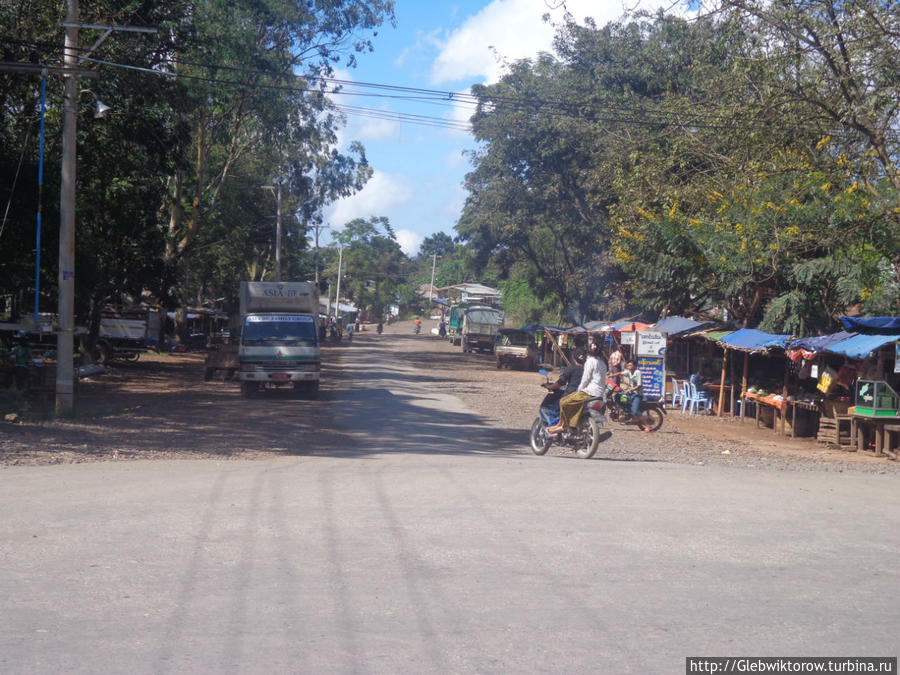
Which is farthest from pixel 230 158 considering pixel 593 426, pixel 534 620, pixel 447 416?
pixel 534 620

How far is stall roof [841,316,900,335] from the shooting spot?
14.9 metres

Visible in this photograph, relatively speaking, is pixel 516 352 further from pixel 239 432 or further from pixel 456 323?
pixel 239 432

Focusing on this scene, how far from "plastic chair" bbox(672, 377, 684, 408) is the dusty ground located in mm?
1736

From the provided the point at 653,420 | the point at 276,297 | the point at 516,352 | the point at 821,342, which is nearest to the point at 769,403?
the point at 653,420

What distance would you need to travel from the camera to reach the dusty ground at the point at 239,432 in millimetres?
12602

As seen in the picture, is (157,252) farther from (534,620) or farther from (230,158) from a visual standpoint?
(534,620)

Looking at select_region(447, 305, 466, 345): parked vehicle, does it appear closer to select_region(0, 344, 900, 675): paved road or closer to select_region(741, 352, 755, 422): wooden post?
select_region(741, 352, 755, 422): wooden post

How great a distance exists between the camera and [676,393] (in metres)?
25.5

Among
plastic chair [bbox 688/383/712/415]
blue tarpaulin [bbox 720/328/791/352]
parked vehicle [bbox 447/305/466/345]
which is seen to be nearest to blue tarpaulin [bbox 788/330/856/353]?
blue tarpaulin [bbox 720/328/791/352]

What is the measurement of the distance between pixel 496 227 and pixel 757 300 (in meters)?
22.4

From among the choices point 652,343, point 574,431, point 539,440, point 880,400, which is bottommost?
point 539,440

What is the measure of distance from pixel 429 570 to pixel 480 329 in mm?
50056

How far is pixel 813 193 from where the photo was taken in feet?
67.2

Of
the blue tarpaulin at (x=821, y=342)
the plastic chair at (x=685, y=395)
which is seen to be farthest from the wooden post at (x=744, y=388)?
the blue tarpaulin at (x=821, y=342)
